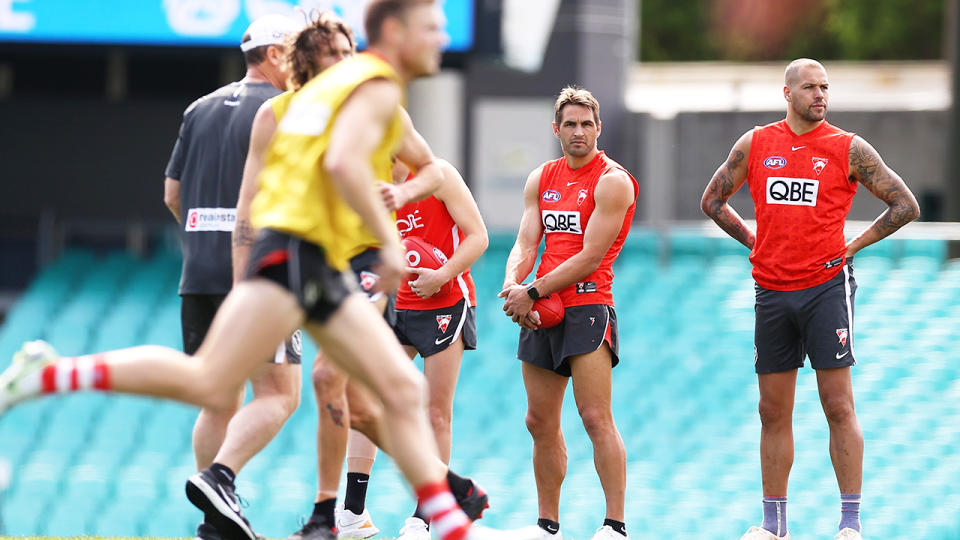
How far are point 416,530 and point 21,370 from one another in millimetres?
2367

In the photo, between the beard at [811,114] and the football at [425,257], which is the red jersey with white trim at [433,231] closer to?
the football at [425,257]

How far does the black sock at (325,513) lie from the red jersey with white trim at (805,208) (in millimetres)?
2469

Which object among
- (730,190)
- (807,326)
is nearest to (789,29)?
(730,190)

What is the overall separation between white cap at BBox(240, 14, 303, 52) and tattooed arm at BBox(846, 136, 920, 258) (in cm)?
285

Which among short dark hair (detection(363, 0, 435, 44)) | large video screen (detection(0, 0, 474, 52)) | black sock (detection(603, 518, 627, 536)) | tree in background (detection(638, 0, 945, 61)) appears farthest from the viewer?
tree in background (detection(638, 0, 945, 61))

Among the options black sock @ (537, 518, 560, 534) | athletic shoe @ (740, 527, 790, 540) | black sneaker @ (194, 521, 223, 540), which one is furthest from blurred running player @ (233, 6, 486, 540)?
athletic shoe @ (740, 527, 790, 540)

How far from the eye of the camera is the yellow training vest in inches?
179

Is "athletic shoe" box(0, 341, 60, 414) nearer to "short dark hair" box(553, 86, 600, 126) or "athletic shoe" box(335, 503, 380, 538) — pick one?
"athletic shoe" box(335, 503, 380, 538)

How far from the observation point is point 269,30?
6.02m

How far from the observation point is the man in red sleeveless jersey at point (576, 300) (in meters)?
6.30

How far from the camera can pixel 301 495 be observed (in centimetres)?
1152

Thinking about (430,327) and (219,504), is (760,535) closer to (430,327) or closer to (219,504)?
(430,327)

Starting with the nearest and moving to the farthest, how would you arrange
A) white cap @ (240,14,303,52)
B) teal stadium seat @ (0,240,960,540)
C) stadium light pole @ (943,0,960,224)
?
1. white cap @ (240,14,303,52)
2. teal stadium seat @ (0,240,960,540)
3. stadium light pole @ (943,0,960,224)

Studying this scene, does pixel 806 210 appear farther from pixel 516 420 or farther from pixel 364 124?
pixel 516 420
